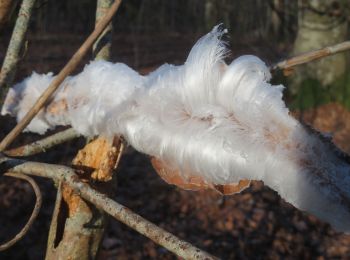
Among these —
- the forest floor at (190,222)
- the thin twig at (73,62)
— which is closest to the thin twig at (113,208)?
the thin twig at (73,62)

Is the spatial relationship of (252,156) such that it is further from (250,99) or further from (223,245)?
(223,245)

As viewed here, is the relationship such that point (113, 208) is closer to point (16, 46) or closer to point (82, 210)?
point (82, 210)

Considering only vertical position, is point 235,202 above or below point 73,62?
below

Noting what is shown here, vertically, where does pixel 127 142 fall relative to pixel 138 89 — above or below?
below

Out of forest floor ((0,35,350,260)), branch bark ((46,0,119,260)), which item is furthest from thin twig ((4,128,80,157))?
forest floor ((0,35,350,260))

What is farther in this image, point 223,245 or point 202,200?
point 202,200

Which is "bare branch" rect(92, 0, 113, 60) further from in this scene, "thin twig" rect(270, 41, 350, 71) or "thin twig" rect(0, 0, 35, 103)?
"thin twig" rect(270, 41, 350, 71)

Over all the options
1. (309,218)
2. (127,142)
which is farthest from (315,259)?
(127,142)

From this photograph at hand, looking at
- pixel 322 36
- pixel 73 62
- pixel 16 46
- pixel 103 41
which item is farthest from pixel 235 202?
pixel 73 62

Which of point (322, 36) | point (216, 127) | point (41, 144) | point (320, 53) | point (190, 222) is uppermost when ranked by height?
point (320, 53)
